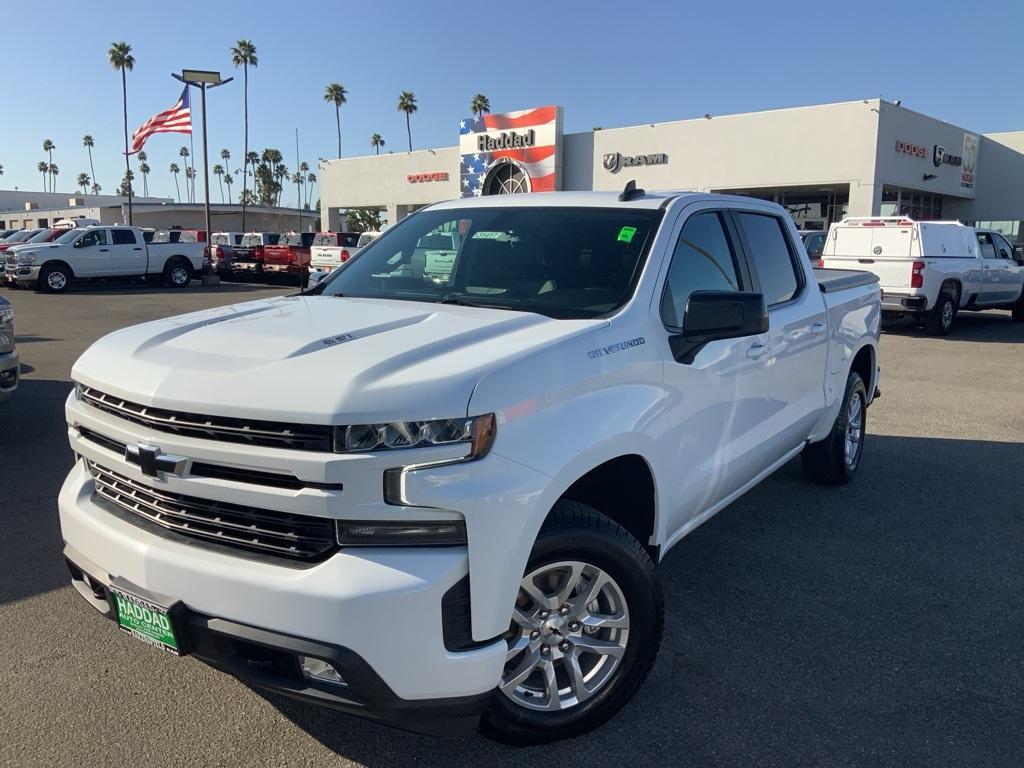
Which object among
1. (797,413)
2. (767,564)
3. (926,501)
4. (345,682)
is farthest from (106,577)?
(926,501)

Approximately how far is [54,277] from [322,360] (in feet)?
82.7

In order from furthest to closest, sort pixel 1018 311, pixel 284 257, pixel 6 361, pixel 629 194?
1. pixel 284 257
2. pixel 1018 311
3. pixel 6 361
4. pixel 629 194

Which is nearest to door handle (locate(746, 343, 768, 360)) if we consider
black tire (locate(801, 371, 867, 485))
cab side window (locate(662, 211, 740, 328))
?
cab side window (locate(662, 211, 740, 328))

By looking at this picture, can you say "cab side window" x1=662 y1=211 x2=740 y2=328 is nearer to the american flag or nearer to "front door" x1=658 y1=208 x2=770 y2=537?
"front door" x1=658 y1=208 x2=770 y2=537

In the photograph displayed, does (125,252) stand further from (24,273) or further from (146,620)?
(146,620)

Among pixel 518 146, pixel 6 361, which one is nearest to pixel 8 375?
pixel 6 361

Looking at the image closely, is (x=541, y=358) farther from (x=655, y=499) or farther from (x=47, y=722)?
(x=47, y=722)

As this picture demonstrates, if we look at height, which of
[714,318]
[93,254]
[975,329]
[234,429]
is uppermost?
[714,318]

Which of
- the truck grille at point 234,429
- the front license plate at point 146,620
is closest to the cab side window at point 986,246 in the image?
the truck grille at point 234,429

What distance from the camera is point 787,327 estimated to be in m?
4.53

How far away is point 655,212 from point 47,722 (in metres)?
3.20

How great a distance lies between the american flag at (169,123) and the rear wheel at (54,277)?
4.59 metres

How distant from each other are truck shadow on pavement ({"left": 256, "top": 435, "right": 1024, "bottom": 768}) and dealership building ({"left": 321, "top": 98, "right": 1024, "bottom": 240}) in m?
24.5

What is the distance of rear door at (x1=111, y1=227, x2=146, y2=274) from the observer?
25422mm
